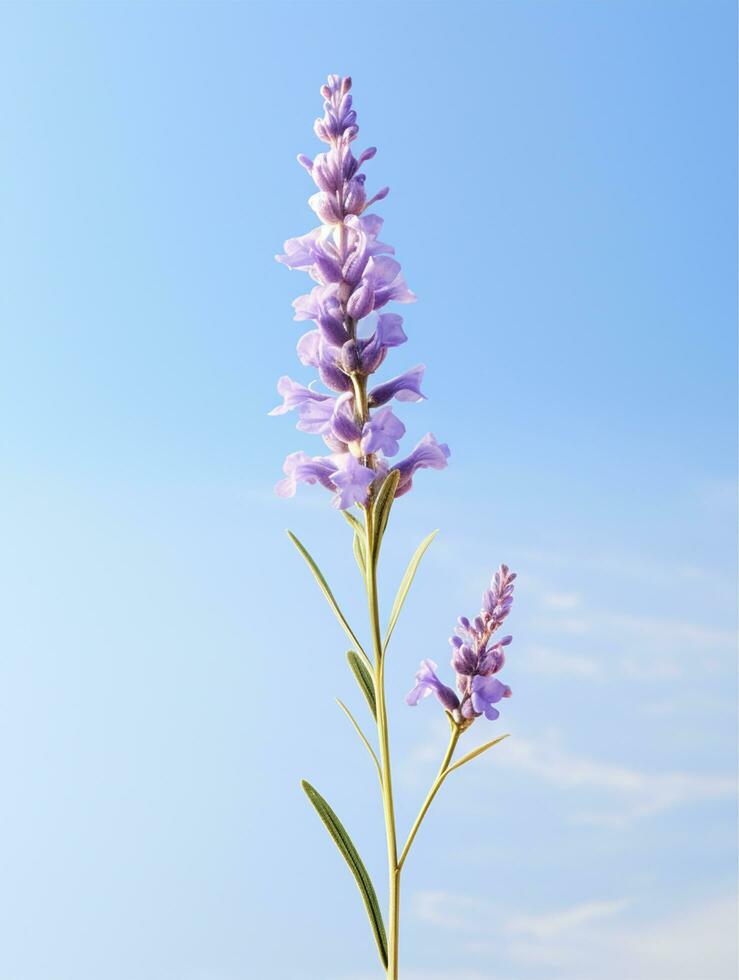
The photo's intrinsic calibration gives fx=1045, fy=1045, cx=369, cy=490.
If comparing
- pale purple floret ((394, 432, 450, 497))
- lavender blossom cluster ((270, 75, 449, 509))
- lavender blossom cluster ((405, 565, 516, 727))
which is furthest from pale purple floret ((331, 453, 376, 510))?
lavender blossom cluster ((405, 565, 516, 727))

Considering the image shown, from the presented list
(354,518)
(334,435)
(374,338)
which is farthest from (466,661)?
(374,338)

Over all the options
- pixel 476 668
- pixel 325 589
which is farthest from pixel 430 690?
pixel 325 589

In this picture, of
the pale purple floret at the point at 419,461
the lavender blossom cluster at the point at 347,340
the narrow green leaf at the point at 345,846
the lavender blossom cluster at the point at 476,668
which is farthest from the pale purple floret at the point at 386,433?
the narrow green leaf at the point at 345,846

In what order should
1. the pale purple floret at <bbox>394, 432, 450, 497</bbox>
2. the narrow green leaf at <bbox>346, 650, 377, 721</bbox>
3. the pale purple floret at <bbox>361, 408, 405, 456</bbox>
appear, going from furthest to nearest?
the narrow green leaf at <bbox>346, 650, 377, 721</bbox>, the pale purple floret at <bbox>394, 432, 450, 497</bbox>, the pale purple floret at <bbox>361, 408, 405, 456</bbox>

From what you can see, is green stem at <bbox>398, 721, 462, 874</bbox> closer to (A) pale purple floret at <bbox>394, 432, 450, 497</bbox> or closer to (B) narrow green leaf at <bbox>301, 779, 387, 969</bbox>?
(B) narrow green leaf at <bbox>301, 779, 387, 969</bbox>

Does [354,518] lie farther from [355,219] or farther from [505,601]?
[355,219]

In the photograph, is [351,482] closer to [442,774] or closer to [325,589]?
[325,589]
